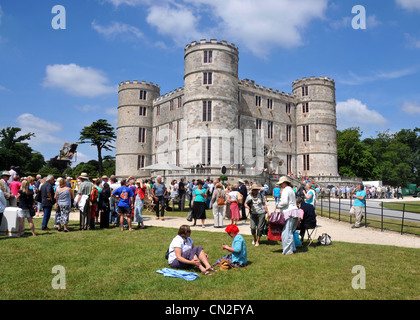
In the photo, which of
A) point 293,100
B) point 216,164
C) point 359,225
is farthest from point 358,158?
point 359,225

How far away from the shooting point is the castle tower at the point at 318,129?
136ft

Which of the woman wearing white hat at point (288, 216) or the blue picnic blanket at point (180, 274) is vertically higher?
the woman wearing white hat at point (288, 216)

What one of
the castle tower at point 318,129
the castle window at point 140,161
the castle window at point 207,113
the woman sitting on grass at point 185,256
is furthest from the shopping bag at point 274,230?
the castle window at point 140,161

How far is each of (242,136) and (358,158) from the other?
75.4ft

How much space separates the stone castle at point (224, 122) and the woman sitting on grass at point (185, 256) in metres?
25.2

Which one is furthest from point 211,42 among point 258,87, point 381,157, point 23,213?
point 381,157

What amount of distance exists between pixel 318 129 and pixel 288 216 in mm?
37278

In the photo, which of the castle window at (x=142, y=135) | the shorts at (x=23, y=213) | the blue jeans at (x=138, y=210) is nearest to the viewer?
the shorts at (x=23, y=213)

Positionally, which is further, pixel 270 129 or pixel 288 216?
pixel 270 129

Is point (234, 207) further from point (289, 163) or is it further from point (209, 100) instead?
point (289, 163)

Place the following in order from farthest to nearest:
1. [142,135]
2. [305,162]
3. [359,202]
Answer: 1. [142,135]
2. [305,162]
3. [359,202]

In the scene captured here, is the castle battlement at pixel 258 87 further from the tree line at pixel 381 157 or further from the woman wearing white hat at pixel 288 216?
the woman wearing white hat at pixel 288 216

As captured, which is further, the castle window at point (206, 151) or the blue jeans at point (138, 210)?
the castle window at point (206, 151)

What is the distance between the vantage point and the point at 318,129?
42.1 meters
